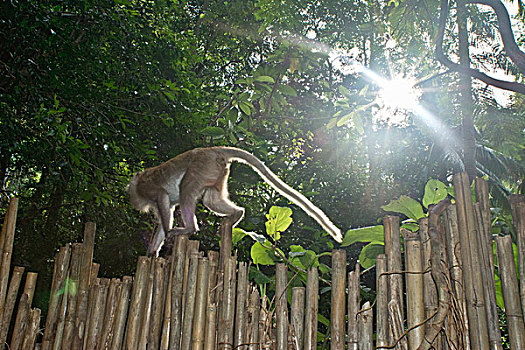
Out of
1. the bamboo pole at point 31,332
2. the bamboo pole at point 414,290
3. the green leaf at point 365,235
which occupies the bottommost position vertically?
the bamboo pole at point 31,332

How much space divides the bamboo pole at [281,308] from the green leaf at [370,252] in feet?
1.14

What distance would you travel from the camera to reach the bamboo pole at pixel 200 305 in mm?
2184

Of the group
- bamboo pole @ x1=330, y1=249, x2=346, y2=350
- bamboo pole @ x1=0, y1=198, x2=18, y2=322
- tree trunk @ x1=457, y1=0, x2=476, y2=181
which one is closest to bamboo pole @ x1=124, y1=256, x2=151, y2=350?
bamboo pole @ x1=0, y1=198, x2=18, y2=322

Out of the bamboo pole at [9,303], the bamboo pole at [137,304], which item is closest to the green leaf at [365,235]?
the bamboo pole at [137,304]

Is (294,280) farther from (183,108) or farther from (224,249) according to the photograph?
(183,108)

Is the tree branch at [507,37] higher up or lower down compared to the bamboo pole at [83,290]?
higher up

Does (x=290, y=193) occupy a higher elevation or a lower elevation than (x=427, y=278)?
higher

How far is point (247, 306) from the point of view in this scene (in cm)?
214

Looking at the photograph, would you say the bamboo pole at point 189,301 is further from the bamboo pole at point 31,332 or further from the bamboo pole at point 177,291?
the bamboo pole at point 31,332

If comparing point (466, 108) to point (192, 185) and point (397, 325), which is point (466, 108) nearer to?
point (192, 185)

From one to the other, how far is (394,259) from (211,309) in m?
0.86

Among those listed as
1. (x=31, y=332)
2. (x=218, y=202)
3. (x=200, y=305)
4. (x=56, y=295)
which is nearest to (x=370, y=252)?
(x=200, y=305)

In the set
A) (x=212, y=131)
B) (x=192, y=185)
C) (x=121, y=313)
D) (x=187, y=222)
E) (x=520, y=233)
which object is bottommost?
(x=121, y=313)

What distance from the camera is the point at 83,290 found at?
272 centimetres
